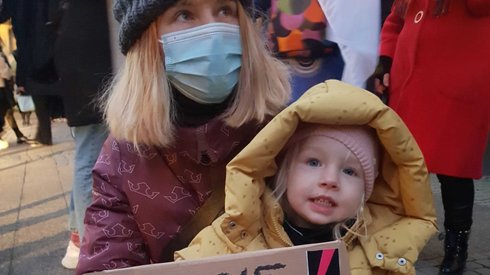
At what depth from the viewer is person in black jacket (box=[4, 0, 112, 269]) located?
307 cm

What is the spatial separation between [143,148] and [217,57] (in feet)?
1.14

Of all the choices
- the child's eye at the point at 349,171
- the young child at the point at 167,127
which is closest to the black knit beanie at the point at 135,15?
the young child at the point at 167,127

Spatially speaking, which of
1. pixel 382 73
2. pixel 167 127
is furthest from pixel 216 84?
pixel 382 73

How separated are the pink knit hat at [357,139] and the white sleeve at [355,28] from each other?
841 mm

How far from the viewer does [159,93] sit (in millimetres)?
1805

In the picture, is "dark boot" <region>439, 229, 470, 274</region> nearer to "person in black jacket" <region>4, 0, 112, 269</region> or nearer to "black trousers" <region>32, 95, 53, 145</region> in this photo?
"person in black jacket" <region>4, 0, 112, 269</region>

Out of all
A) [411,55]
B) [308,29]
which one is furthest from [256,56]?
[411,55]

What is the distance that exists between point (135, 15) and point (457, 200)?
205 centimetres

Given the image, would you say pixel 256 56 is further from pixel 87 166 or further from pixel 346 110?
pixel 87 166

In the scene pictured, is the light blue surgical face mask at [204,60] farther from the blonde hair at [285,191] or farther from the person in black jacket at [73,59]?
the person in black jacket at [73,59]

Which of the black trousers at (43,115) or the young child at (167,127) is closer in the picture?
the young child at (167,127)

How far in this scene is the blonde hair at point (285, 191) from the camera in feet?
5.51

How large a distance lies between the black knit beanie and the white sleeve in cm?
66

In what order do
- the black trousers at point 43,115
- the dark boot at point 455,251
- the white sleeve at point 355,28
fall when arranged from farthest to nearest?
the black trousers at point 43,115 < the dark boot at point 455,251 < the white sleeve at point 355,28
